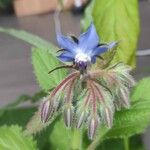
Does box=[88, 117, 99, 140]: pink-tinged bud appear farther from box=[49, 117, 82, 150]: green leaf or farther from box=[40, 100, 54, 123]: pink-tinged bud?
box=[49, 117, 82, 150]: green leaf

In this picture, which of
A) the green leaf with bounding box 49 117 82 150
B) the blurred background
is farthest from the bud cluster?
the blurred background

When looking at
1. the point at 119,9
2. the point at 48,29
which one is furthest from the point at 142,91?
the point at 48,29

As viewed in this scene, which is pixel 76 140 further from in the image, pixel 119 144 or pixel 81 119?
pixel 119 144

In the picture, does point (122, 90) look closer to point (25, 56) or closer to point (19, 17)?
point (25, 56)

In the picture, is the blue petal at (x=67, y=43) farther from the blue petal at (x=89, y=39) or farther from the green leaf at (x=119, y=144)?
the green leaf at (x=119, y=144)

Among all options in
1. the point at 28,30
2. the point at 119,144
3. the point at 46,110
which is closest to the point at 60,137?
the point at 119,144
